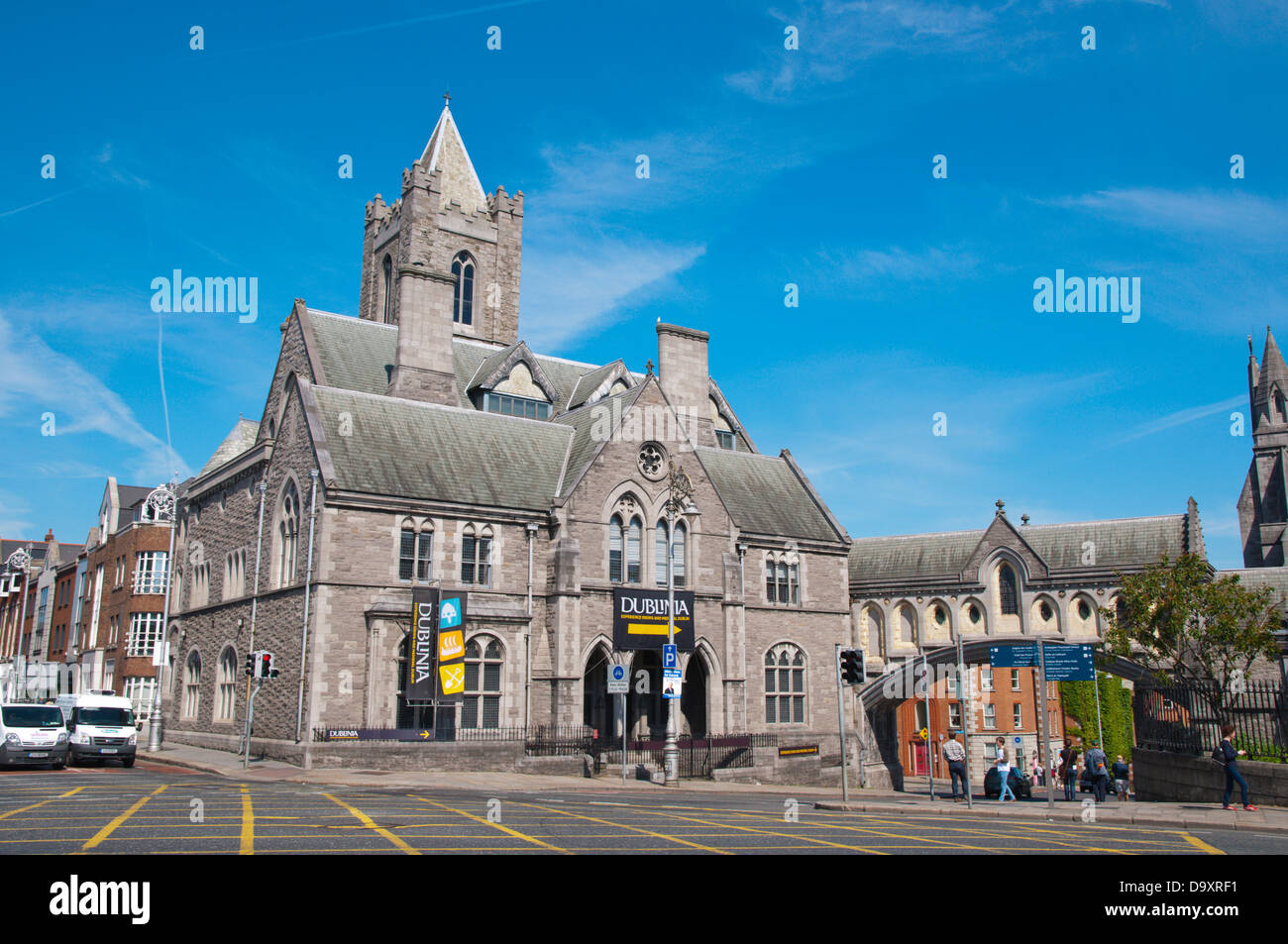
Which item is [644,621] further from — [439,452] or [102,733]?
[102,733]

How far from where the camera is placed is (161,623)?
53.2 m

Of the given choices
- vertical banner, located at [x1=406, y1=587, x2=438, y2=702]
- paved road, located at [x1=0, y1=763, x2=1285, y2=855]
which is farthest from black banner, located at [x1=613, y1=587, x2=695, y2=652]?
paved road, located at [x1=0, y1=763, x2=1285, y2=855]

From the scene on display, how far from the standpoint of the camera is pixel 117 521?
6212 centimetres

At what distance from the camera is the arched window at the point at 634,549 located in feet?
125

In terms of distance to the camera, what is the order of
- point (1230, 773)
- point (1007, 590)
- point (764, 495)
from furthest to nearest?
1. point (1007, 590)
2. point (764, 495)
3. point (1230, 773)

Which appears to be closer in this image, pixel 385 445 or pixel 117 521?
pixel 385 445

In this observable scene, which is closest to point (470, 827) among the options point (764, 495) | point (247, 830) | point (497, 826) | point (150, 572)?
point (497, 826)

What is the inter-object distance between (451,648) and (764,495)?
17377 mm

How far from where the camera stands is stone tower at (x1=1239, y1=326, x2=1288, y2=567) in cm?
9856

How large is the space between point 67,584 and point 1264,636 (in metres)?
65.2

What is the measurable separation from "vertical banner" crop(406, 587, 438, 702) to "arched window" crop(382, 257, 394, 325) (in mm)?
22095

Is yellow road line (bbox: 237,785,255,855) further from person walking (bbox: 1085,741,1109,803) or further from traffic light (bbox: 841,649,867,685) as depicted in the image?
person walking (bbox: 1085,741,1109,803)
